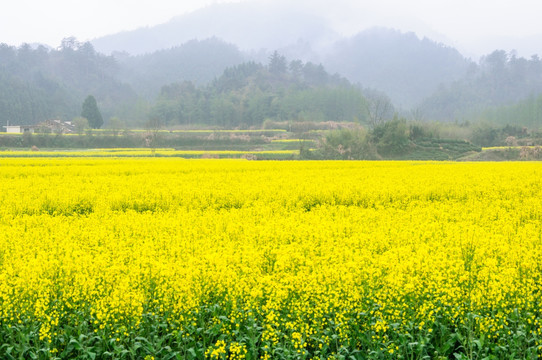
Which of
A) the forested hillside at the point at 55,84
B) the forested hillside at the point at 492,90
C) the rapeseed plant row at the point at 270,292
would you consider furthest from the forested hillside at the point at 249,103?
the rapeseed plant row at the point at 270,292

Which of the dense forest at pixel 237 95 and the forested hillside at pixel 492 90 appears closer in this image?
the dense forest at pixel 237 95

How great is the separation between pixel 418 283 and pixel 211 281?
2.34 m

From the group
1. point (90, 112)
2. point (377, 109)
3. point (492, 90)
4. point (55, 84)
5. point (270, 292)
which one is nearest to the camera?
point (270, 292)

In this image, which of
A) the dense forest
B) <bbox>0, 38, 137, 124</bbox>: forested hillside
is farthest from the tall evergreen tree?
<bbox>0, 38, 137, 124</bbox>: forested hillside

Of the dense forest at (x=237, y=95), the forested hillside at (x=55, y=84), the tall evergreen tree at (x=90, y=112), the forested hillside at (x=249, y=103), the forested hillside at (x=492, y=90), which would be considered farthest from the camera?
the forested hillside at (x=492, y=90)

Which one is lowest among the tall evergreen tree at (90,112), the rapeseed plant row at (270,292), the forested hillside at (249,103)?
the rapeseed plant row at (270,292)

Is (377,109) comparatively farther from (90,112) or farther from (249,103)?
(90,112)

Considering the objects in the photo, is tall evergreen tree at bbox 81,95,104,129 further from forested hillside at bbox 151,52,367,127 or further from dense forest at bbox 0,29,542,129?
forested hillside at bbox 151,52,367,127

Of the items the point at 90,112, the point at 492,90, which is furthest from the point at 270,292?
the point at 492,90

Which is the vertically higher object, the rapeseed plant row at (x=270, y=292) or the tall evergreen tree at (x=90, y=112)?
the tall evergreen tree at (x=90, y=112)

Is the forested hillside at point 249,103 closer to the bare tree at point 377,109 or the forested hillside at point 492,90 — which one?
the bare tree at point 377,109

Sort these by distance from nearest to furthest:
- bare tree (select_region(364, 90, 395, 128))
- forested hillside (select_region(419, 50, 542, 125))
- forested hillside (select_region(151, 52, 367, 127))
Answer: bare tree (select_region(364, 90, 395, 128)) < forested hillside (select_region(151, 52, 367, 127)) < forested hillside (select_region(419, 50, 542, 125))

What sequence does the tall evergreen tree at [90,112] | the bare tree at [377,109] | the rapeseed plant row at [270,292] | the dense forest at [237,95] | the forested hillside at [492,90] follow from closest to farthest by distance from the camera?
1. the rapeseed plant row at [270,292]
2. the bare tree at [377,109]
3. the tall evergreen tree at [90,112]
4. the dense forest at [237,95]
5. the forested hillside at [492,90]

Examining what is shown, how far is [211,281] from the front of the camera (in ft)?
18.2
